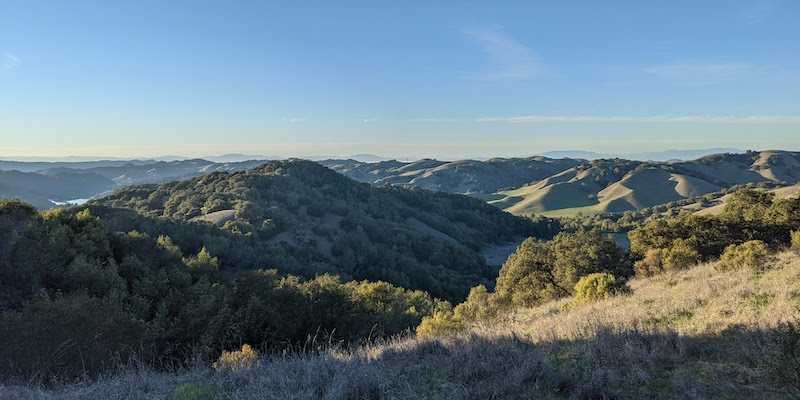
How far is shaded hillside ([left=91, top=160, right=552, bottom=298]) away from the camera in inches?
2169

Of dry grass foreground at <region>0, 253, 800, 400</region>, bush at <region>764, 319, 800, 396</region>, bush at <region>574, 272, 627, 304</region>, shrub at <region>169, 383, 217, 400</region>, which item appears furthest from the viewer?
bush at <region>574, 272, 627, 304</region>

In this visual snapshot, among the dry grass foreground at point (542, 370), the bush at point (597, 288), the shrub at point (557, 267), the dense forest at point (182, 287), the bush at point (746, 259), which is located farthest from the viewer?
the shrub at point (557, 267)

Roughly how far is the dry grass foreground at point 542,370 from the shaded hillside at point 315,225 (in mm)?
43843

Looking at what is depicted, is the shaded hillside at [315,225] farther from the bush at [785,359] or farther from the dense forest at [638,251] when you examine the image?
the bush at [785,359]

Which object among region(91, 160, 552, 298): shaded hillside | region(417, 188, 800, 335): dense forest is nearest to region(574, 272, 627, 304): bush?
region(417, 188, 800, 335): dense forest

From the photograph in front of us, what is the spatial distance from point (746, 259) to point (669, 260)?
A: 6.63 metres

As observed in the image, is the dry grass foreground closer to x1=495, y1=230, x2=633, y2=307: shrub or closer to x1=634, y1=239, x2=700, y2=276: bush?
x1=634, y1=239, x2=700, y2=276: bush

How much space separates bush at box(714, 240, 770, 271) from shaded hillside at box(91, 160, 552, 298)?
Result: 43.1m

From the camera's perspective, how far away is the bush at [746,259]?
14753 mm

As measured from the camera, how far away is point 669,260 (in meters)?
22.0

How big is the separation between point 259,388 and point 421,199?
147m

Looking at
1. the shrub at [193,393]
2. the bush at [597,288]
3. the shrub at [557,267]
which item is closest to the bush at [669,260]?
the shrub at [557,267]

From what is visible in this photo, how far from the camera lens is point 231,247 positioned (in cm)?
5212

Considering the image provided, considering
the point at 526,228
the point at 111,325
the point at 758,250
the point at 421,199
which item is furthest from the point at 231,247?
the point at 526,228
